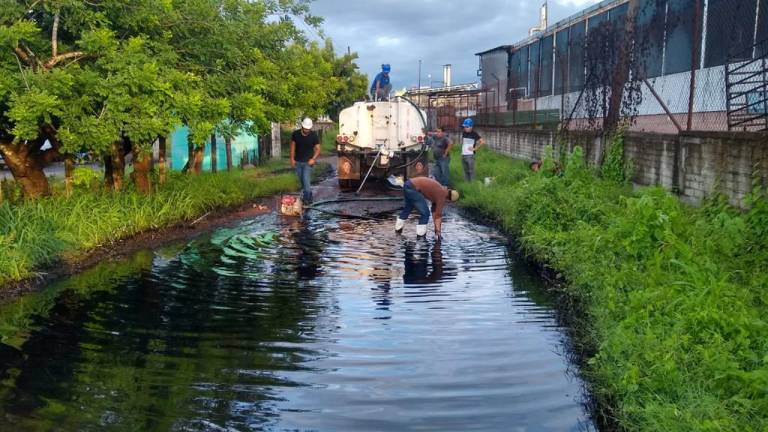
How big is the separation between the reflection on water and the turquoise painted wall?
930 cm

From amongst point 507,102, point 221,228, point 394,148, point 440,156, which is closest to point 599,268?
point 221,228

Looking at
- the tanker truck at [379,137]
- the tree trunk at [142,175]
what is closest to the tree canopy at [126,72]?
the tree trunk at [142,175]

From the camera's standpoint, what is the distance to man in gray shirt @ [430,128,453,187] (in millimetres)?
15180

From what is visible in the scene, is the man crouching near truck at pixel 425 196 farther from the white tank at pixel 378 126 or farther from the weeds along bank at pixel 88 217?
the white tank at pixel 378 126

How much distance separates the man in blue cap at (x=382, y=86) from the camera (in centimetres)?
1816

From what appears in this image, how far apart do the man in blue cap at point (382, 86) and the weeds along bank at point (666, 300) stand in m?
8.49

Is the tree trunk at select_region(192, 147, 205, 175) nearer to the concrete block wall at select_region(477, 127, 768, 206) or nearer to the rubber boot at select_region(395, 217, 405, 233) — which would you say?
the rubber boot at select_region(395, 217, 405, 233)

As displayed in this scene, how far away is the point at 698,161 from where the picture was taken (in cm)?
973

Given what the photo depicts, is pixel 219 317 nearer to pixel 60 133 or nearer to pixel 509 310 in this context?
pixel 509 310

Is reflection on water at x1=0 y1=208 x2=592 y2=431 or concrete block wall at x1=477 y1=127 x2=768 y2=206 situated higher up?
concrete block wall at x1=477 y1=127 x2=768 y2=206

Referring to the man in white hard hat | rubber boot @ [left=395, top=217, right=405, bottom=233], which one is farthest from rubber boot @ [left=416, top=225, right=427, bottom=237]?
the man in white hard hat

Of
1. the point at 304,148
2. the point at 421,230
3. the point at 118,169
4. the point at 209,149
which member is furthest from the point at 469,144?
the point at 209,149

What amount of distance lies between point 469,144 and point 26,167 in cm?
899

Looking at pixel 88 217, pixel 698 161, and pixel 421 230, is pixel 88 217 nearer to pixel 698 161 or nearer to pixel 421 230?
pixel 421 230
